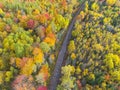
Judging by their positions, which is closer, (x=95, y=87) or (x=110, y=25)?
(x=95, y=87)

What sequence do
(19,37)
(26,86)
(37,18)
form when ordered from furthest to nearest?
(37,18)
(19,37)
(26,86)

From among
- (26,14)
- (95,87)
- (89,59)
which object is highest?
(26,14)

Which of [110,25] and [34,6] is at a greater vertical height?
[34,6]

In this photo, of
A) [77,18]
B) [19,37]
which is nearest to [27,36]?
[19,37]

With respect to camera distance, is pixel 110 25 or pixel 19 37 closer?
pixel 19 37

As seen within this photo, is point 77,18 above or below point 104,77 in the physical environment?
above

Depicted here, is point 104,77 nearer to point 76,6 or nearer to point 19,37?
point 19,37

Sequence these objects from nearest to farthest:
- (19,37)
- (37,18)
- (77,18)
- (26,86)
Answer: (26,86), (19,37), (37,18), (77,18)

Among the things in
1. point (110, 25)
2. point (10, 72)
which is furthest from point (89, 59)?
point (10, 72)

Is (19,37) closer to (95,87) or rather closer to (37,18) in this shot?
(37,18)

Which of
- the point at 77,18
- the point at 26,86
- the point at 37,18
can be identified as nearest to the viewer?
the point at 26,86
